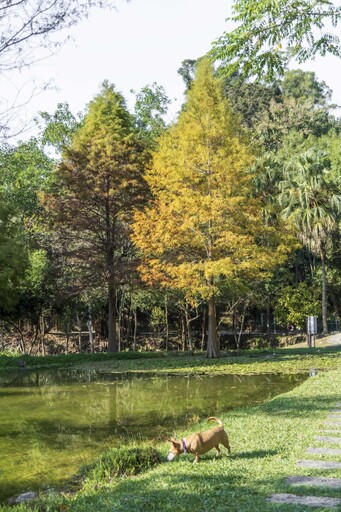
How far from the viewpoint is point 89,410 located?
1116cm

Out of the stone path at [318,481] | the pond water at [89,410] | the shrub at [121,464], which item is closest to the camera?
the stone path at [318,481]

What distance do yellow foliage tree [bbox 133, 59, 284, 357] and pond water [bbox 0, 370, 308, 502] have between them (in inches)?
185

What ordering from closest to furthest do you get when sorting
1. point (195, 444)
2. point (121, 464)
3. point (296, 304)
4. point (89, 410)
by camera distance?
point (195, 444) < point (121, 464) < point (89, 410) < point (296, 304)

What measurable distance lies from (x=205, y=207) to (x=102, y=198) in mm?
5682

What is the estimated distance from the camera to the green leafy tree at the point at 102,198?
2344cm

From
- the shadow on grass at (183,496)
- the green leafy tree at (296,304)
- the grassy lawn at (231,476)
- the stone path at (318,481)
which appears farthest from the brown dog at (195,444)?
the green leafy tree at (296,304)

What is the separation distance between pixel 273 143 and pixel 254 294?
60.0 ft

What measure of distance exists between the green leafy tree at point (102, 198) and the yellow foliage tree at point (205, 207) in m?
2.53

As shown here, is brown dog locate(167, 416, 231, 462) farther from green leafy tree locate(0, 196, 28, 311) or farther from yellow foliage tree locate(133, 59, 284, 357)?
green leafy tree locate(0, 196, 28, 311)

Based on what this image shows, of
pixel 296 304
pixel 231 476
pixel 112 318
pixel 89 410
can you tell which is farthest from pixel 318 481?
pixel 296 304

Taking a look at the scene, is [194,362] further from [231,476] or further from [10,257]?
[231,476]

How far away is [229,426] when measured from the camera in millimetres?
8000

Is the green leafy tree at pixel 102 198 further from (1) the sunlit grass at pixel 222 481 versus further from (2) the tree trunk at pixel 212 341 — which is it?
(1) the sunlit grass at pixel 222 481

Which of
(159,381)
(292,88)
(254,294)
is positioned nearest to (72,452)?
(159,381)
